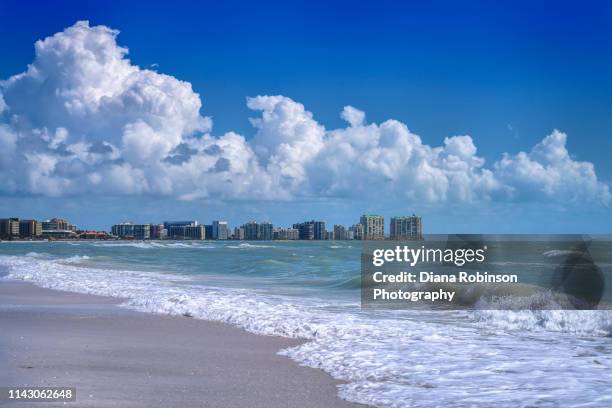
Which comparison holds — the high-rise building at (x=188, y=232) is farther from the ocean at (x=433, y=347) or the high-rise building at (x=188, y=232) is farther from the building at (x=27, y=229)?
the ocean at (x=433, y=347)

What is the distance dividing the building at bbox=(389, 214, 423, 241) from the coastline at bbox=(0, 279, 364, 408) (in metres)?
43.3

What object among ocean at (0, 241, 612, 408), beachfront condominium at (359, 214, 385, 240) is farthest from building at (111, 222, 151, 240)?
ocean at (0, 241, 612, 408)

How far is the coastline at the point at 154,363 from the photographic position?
5.96 m

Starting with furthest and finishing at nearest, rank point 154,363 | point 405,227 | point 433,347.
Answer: point 405,227
point 433,347
point 154,363

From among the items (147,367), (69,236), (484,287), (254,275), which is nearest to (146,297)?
(147,367)

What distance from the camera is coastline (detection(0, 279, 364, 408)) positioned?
5.96m

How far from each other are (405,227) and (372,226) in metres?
14.8

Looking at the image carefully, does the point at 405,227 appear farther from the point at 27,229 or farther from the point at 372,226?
the point at 27,229

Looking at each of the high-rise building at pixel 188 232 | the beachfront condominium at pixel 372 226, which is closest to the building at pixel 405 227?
the beachfront condominium at pixel 372 226

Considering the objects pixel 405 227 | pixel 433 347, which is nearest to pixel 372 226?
pixel 405 227

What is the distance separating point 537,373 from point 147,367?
4.45 meters

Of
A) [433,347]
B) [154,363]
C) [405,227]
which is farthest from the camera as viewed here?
[405,227]

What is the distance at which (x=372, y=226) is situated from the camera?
6962 cm

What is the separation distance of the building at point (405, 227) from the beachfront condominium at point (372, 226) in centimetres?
1251
